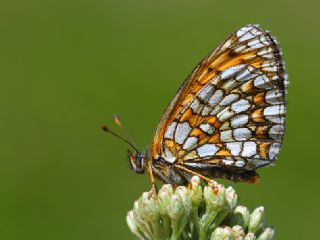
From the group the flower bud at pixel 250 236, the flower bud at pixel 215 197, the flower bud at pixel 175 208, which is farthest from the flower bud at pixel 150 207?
the flower bud at pixel 250 236

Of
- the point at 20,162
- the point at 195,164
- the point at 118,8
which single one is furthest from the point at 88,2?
the point at 195,164

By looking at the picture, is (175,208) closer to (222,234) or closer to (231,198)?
(222,234)

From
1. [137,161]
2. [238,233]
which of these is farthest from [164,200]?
[137,161]

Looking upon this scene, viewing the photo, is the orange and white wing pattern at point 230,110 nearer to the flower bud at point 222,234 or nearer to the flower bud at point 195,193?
the flower bud at point 195,193

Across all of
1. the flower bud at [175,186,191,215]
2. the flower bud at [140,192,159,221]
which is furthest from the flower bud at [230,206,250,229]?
the flower bud at [140,192,159,221]

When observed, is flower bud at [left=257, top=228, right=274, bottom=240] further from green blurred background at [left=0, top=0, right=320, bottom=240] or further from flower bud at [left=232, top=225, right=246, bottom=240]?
green blurred background at [left=0, top=0, right=320, bottom=240]

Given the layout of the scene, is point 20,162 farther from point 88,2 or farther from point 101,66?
point 88,2

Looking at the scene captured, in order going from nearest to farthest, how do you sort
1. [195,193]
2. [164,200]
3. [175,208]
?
[175,208], [164,200], [195,193]
